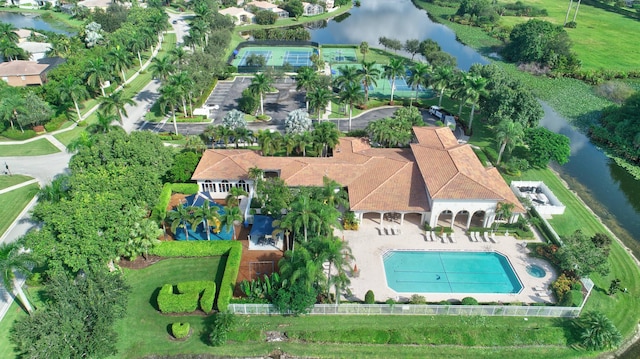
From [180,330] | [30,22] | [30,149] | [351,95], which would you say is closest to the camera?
[180,330]

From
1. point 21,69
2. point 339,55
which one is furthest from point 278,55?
point 21,69

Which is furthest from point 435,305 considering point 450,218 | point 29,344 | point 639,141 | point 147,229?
point 639,141

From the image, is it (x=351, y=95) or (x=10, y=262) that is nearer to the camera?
(x=10, y=262)

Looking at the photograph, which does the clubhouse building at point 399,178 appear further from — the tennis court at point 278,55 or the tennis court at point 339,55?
the tennis court at point 339,55

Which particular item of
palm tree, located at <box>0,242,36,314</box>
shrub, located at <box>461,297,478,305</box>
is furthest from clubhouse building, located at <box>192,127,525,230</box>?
palm tree, located at <box>0,242,36,314</box>

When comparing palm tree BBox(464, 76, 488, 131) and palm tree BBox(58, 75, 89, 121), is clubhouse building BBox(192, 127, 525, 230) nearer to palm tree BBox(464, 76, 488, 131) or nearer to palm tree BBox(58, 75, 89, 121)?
palm tree BBox(464, 76, 488, 131)

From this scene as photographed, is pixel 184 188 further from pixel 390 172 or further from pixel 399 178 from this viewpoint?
pixel 399 178

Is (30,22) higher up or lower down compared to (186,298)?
higher up

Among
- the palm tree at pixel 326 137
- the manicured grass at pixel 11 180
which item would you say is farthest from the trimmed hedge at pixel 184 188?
the manicured grass at pixel 11 180
